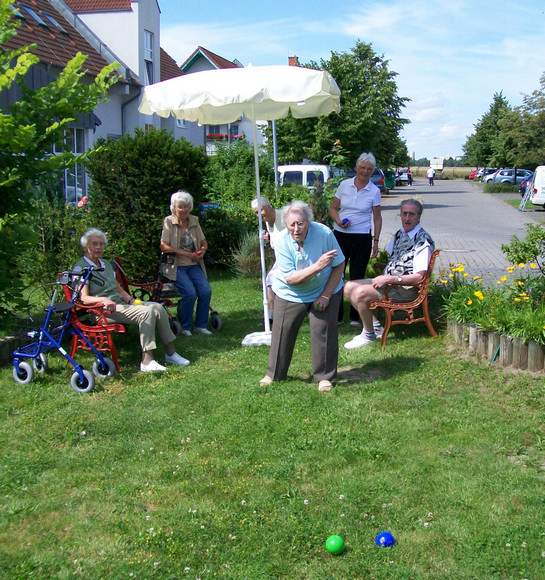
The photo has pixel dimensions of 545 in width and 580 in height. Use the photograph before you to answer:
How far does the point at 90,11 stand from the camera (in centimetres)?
2348

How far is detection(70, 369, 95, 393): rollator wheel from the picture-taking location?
17.7ft

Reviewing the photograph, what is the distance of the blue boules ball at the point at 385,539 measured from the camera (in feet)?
10.5

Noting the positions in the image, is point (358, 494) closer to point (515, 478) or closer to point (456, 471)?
point (456, 471)

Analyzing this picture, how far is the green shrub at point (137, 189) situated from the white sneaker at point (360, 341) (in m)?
4.18

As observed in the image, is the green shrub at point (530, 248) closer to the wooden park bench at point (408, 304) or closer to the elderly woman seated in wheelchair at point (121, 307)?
the wooden park bench at point (408, 304)

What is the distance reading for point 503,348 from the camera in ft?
18.5

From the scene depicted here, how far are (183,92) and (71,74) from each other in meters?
1.03

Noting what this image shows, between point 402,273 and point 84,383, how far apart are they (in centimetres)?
325

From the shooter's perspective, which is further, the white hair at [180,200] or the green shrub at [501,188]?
the green shrub at [501,188]

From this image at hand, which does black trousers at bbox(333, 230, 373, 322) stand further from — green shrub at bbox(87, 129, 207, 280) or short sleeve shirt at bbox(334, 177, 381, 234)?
green shrub at bbox(87, 129, 207, 280)

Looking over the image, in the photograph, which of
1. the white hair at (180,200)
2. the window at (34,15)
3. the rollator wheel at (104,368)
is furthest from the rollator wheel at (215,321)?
the window at (34,15)

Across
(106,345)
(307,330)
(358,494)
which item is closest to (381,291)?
(307,330)

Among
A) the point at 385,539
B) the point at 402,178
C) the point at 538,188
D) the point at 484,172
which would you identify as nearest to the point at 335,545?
the point at 385,539

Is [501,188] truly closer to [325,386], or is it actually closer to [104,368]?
[325,386]
